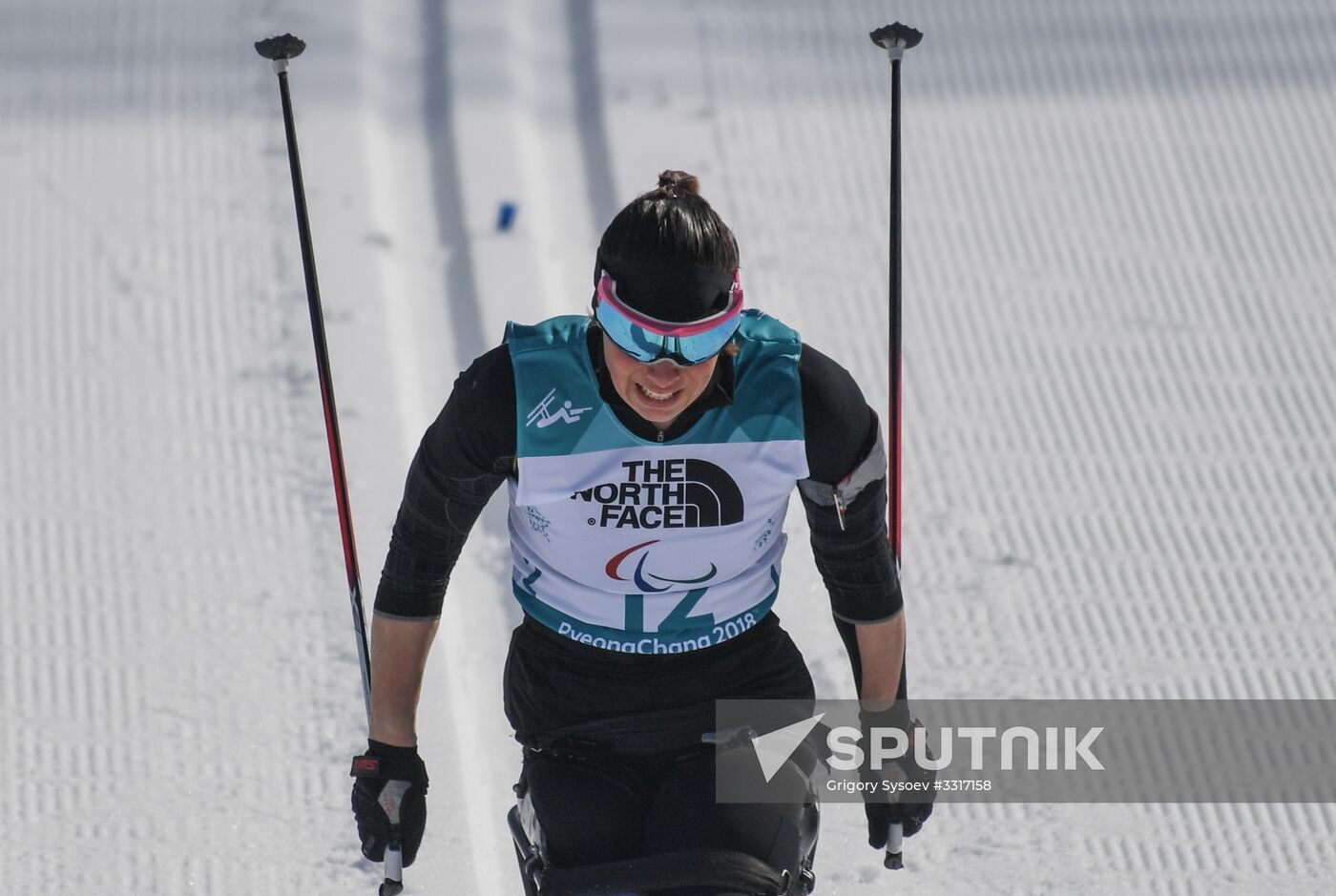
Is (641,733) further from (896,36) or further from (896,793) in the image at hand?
(896,36)

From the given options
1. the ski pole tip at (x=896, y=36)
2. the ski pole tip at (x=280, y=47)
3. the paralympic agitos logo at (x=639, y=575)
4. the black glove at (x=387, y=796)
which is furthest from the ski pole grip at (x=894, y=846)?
the ski pole tip at (x=280, y=47)

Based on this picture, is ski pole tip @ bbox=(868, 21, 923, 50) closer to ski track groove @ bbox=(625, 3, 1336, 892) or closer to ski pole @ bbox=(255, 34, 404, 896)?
ski pole @ bbox=(255, 34, 404, 896)

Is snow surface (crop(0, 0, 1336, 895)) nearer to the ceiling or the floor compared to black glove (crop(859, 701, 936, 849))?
nearer to the ceiling

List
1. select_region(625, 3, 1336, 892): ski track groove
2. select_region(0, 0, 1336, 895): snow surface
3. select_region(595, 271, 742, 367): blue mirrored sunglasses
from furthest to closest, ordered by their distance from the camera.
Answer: select_region(625, 3, 1336, 892): ski track groove → select_region(0, 0, 1336, 895): snow surface → select_region(595, 271, 742, 367): blue mirrored sunglasses

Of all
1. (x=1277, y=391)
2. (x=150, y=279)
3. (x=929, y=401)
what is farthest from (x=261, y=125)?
(x=1277, y=391)

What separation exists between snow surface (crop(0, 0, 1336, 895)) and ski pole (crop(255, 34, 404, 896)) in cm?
74

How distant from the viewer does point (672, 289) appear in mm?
2236

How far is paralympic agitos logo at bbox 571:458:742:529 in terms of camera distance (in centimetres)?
239

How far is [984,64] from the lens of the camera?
5734 millimetres

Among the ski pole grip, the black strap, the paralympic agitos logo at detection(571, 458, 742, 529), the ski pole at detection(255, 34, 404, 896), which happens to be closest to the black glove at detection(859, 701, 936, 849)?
the ski pole grip

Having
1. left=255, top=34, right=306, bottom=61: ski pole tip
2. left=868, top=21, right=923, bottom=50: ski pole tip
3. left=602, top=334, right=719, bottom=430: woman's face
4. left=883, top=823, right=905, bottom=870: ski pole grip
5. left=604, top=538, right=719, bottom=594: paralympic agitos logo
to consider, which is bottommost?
left=883, top=823, right=905, bottom=870: ski pole grip

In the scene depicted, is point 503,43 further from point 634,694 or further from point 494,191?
point 634,694

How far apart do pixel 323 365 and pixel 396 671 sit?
512 mm

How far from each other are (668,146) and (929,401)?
1310mm
